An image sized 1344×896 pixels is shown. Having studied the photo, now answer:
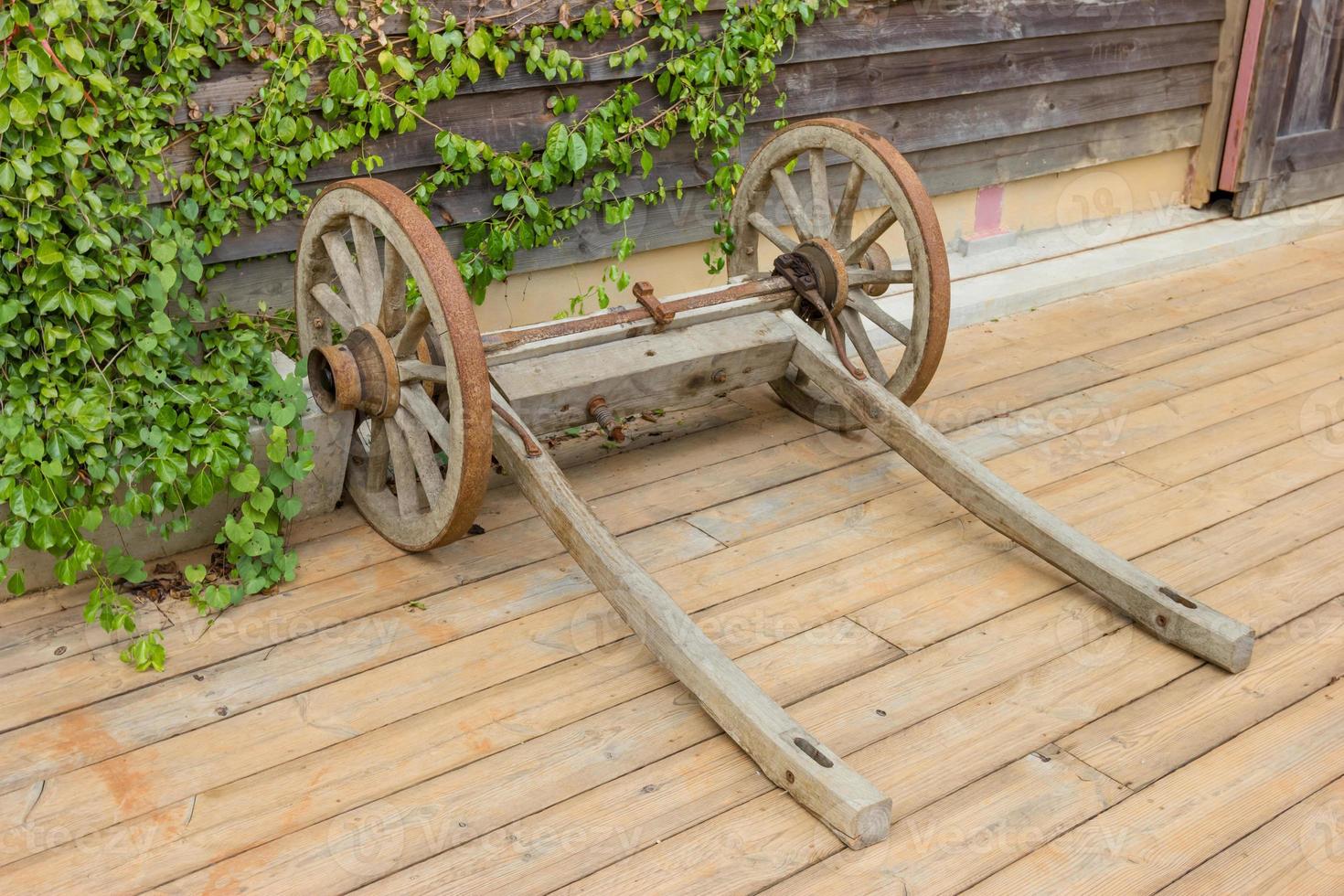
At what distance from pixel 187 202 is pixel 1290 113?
13.9ft

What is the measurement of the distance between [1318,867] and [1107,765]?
33 cm

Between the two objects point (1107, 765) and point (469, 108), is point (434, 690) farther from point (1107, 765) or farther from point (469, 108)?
point (469, 108)

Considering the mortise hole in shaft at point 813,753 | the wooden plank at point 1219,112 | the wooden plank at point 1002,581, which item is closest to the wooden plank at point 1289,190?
the wooden plank at point 1219,112

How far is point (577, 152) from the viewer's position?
319 cm

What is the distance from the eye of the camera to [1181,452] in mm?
3080

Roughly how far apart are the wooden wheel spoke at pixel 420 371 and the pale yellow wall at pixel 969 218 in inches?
36.0

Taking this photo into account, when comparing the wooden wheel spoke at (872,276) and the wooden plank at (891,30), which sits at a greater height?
the wooden plank at (891,30)

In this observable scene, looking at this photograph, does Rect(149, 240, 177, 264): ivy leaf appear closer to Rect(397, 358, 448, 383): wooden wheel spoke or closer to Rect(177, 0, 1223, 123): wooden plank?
Rect(177, 0, 1223, 123): wooden plank

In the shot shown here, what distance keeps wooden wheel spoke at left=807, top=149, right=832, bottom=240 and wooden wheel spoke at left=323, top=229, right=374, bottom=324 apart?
3.78ft

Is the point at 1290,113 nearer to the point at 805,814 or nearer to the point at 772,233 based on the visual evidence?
the point at 772,233

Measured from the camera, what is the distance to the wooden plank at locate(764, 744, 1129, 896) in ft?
5.82

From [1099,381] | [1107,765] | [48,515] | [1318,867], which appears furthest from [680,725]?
[1099,381]

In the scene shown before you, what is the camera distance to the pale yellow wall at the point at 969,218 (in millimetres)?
3422

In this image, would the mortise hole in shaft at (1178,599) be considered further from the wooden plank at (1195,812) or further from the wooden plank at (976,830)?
the wooden plank at (976,830)
